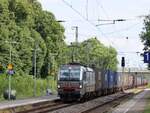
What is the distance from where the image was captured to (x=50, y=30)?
101312mm

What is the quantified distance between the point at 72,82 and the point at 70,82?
0.19 m

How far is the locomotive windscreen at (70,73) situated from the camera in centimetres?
4500

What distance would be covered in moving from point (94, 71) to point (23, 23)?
110 feet

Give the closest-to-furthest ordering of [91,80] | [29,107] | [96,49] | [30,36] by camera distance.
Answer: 1. [29,107]
2. [91,80]
3. [30,36]
4. [96,49]

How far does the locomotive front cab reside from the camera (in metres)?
44.4

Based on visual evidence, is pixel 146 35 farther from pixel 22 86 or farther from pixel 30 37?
pixel 30 37

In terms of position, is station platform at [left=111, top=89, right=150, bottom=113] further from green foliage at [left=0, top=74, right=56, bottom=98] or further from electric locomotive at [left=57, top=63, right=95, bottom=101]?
green foliage at [left=0, top=74, right=56, bottom=98]

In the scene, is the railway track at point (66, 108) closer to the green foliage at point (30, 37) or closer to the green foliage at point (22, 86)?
the green foliage at point (22, 86)

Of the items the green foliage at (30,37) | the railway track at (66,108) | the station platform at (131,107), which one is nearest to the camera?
the station platform at (131,107)

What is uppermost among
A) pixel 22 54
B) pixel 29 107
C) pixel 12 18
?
pixel 12 18

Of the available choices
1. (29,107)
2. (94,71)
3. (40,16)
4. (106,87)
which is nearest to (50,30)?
(40,16)

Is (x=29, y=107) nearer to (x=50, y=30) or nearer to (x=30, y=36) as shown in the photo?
(x=30, y=36)

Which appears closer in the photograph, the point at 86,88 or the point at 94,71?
the point at 86,88

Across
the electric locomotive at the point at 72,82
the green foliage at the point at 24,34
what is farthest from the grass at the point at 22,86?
the electric locomotive at the point at 72,82
